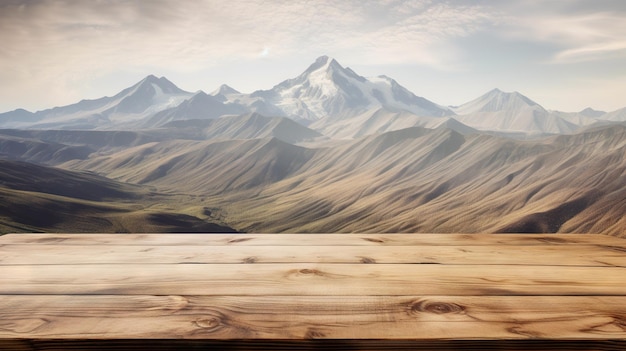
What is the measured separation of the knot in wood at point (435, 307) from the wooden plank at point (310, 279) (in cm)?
11

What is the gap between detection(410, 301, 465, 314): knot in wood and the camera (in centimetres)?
162

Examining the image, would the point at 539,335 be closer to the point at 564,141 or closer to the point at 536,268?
the point at 536,268

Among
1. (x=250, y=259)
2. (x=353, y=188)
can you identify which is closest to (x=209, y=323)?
(x=250, y=259)

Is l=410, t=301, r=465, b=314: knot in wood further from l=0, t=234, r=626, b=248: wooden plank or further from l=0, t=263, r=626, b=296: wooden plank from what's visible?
l=0, t=234, r=626, b=248: wooden plank

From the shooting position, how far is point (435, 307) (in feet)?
5.44

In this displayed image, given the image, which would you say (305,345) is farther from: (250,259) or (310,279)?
(250,259)

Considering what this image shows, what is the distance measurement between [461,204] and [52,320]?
9931 cm

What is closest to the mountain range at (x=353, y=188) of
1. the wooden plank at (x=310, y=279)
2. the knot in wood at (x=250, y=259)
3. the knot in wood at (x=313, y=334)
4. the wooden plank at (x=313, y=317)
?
the wooden plank at (x=310, y=279)

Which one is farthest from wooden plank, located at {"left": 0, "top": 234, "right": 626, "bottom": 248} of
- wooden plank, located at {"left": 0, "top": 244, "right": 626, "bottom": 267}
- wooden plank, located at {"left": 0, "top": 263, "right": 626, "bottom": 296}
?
wooden plank, located at {"left": 0, "top": 263, "right": 626, "bottom": 296}

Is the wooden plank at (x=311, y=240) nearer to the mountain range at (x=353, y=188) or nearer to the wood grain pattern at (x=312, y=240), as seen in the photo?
the wood grain pattern at (x=312, y=240)

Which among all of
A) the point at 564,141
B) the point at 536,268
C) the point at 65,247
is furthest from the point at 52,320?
the point at 564,141

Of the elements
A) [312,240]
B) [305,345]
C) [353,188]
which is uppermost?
[312,240]

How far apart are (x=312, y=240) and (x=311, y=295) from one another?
1078 millimetres

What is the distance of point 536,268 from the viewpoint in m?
2.14
